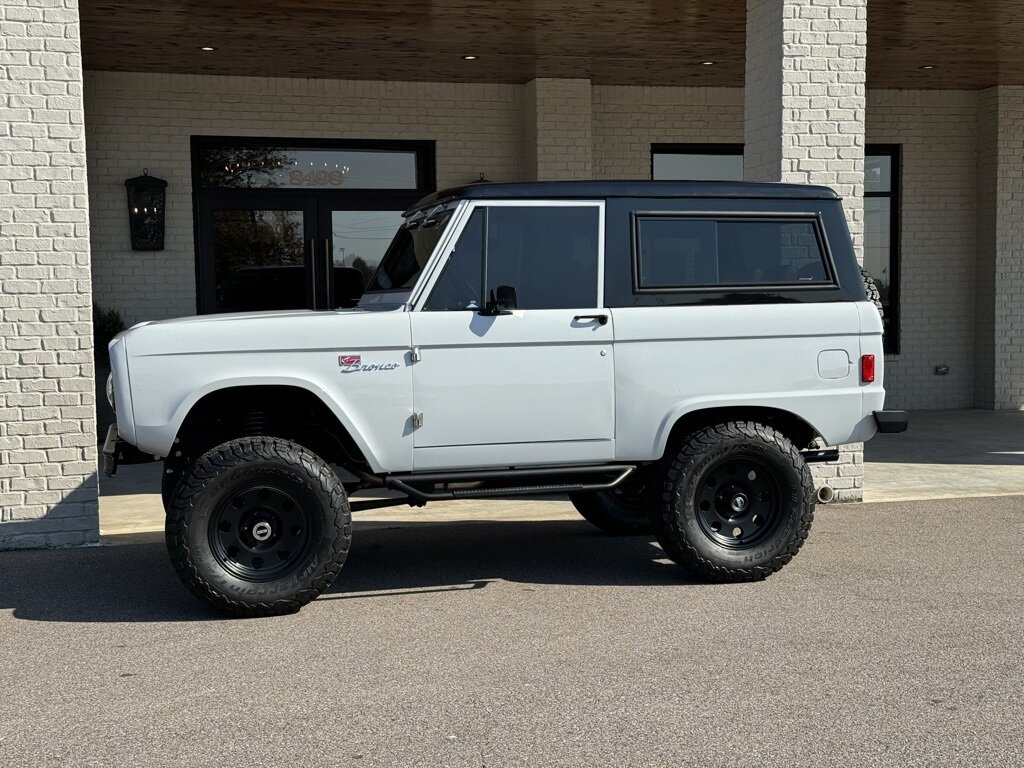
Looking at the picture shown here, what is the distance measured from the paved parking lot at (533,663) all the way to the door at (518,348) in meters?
0.81

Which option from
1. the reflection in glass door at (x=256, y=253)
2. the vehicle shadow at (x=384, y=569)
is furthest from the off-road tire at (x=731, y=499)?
the reflection in glass door at (x=256, y=253)

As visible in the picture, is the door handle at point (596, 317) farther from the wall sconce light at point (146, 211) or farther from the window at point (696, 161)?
the window at point (696, 161)

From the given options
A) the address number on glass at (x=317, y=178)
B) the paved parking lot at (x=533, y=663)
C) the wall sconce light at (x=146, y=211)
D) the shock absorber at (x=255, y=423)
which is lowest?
the paved parking lot at (x=533, y=663)

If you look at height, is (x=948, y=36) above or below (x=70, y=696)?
above

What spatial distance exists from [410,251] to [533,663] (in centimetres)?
264

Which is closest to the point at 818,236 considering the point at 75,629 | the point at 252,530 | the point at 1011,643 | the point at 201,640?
the point at 1011,643

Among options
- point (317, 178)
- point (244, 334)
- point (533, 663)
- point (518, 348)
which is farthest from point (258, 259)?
point (533, 663)

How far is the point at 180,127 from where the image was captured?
13305mm

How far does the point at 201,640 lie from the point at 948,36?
32.2 feet

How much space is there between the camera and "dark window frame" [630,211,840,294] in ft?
21.5

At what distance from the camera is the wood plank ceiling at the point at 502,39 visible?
10.6 metres

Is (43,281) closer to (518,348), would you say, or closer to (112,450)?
(112,450)

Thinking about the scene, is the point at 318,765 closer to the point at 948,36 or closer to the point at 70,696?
the point at 70,696

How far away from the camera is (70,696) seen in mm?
4801
